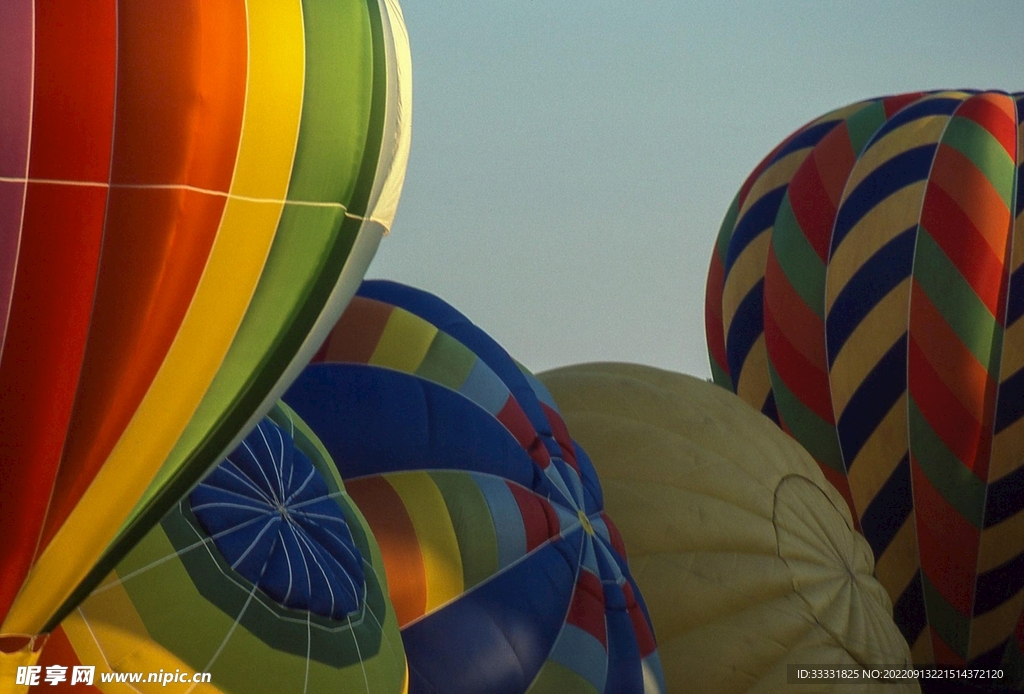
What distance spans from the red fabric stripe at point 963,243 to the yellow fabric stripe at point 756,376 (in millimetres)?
1245

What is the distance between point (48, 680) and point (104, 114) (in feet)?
4.32

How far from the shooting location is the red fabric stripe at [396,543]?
5.29 metres

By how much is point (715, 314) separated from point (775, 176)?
3.21 ft

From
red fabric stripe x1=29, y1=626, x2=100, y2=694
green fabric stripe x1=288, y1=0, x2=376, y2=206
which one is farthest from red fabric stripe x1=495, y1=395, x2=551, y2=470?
red fabric stripe x1=29, y1=626, x2=100, y2=694

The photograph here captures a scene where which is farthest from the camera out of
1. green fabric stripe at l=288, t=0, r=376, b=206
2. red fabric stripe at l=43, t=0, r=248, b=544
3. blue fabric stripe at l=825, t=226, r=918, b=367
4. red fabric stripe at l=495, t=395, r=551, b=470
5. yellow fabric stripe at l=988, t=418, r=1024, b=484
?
blue fabric stripe at l=825, t=226, r=918, b=367

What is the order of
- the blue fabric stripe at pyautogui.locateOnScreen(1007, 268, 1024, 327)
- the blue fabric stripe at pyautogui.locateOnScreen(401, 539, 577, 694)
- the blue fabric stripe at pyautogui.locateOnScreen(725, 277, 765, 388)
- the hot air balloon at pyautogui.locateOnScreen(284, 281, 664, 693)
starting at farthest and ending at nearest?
1. the blue fabric stripe at pyautogui.locateOnScreen(725, 277, 765, 388)
2. the blue fabric stripe at pyautogui.locateOnScreen(1007, 268, 1024, 327)
3. the hot air balloon at pyautogui.locateOnScreen(284, 281, 664, 693)
4. the blue fabric stripe at pyautogui.locateOnScreen(401, 539, 577, 694)

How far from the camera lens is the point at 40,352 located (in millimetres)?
3584

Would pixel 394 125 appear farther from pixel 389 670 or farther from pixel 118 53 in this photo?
pixel 389 670

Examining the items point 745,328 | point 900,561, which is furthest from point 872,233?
point 900,561

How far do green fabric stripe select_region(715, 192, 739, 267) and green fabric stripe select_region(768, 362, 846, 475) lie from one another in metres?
1.36

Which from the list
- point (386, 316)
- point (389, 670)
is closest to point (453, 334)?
point (386, 316)

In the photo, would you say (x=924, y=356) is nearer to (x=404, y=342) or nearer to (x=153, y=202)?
(x=404, y=342)

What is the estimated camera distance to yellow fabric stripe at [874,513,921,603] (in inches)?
331

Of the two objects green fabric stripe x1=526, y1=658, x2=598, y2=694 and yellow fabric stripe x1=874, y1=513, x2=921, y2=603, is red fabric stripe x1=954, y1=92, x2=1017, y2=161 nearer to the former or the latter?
yellow fabric stripe x1=874, y1=513, x2=921, y2=603
